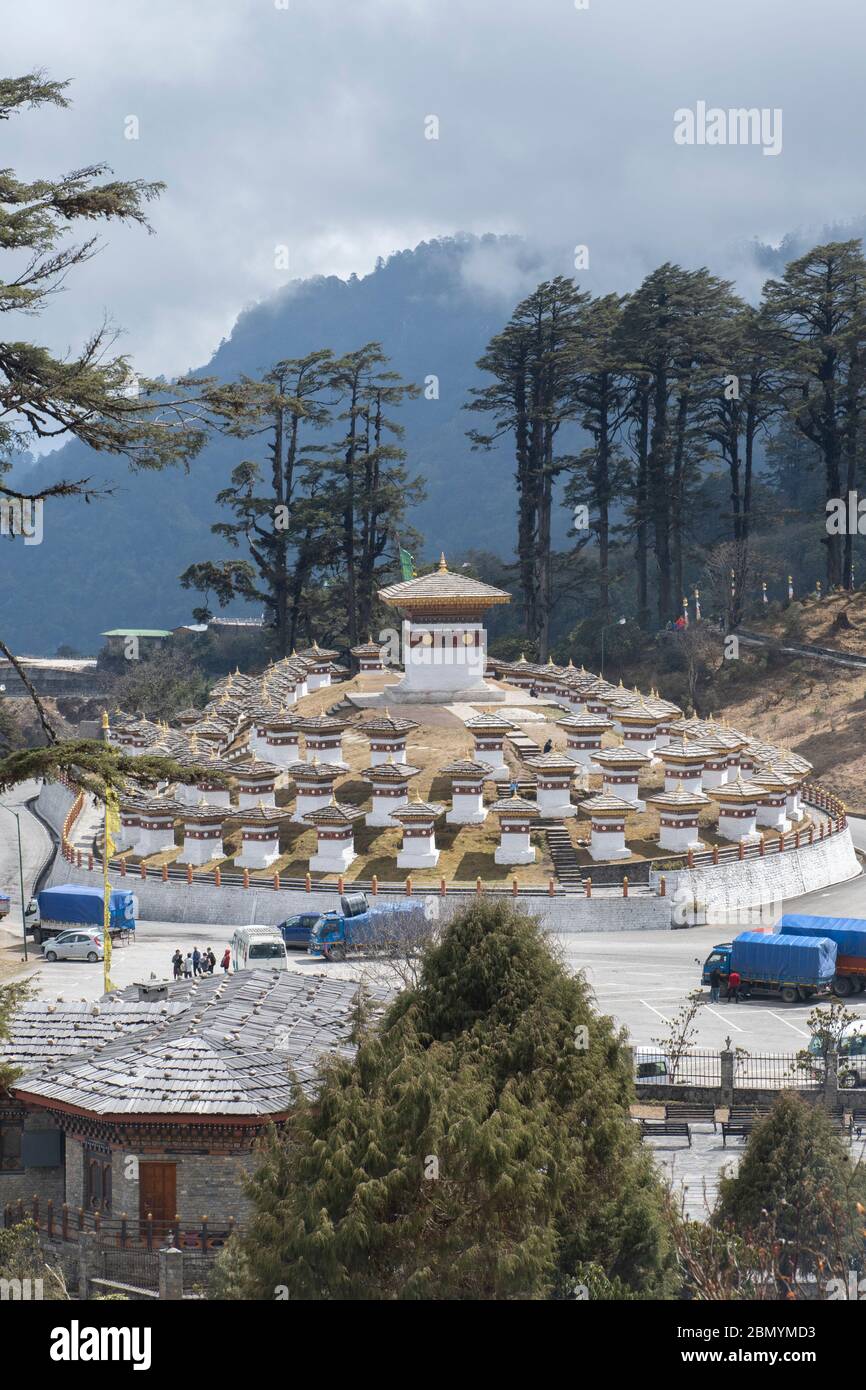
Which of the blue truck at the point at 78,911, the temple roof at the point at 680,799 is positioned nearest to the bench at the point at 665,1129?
the blue truck at the point at 78,911

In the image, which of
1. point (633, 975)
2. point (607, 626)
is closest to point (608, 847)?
point (633, 975)

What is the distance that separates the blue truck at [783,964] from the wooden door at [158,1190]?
689 inches

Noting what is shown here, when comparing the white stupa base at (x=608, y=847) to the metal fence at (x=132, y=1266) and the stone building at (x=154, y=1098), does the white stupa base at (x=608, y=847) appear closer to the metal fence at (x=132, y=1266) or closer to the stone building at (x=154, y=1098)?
the stone building at (x=154, y=1098)

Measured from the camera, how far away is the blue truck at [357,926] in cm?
4053

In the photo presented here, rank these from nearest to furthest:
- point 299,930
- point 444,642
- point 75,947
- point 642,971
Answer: point 642,971, point 75,947, point 299,930, point 444,642

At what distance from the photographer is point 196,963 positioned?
39719mm

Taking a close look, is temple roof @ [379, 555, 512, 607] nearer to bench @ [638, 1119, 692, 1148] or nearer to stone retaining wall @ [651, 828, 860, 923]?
stone retaining wall @ [651, 828, 860, 923]

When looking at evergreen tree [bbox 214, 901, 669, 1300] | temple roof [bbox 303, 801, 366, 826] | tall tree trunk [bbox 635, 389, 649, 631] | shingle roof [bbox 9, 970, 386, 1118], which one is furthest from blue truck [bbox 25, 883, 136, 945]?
tall tree trunk [bbox 635, 389, 649, 631]

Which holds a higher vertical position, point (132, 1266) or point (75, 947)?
point (132, 1266)

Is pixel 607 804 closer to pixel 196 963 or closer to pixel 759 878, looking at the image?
pixel 759 878

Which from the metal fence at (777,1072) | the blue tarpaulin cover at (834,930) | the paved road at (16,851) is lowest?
the paved road at (16,851)

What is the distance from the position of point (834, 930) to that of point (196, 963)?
14.3 metres

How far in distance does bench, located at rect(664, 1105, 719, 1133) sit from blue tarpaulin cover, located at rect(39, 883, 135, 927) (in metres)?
19.1

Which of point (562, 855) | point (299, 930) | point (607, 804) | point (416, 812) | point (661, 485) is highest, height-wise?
point (661, 485)
